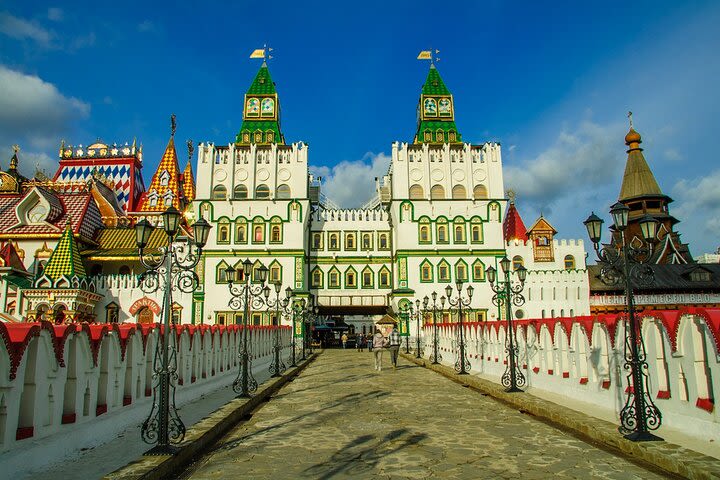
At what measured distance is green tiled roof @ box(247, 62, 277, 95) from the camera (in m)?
49.5

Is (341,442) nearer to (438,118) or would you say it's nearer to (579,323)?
(579,323)

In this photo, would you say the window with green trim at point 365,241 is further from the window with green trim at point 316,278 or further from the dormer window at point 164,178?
the dormer window at point 164,178

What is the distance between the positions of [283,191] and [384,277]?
37.6ft

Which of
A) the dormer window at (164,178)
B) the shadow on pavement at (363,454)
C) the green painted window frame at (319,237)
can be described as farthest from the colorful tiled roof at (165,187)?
the shadow on pavement at (363,454)

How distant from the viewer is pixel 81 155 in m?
61.4

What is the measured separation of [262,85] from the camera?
164 feet

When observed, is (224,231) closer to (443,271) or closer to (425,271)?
(425,271)

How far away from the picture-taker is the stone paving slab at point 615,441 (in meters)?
5.81

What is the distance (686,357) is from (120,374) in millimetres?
8513

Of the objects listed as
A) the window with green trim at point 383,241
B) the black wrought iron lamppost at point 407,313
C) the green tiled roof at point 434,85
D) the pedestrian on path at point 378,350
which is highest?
the green tiled roof at point 434,85

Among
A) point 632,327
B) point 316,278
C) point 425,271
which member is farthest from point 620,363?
point 316,278

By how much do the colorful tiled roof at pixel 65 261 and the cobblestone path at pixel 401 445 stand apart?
105 ft

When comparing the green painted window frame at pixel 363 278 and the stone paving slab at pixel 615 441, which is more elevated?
the green painted window frame at pixel 363 278

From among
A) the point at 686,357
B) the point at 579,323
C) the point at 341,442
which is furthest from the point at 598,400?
the point at 341,442
